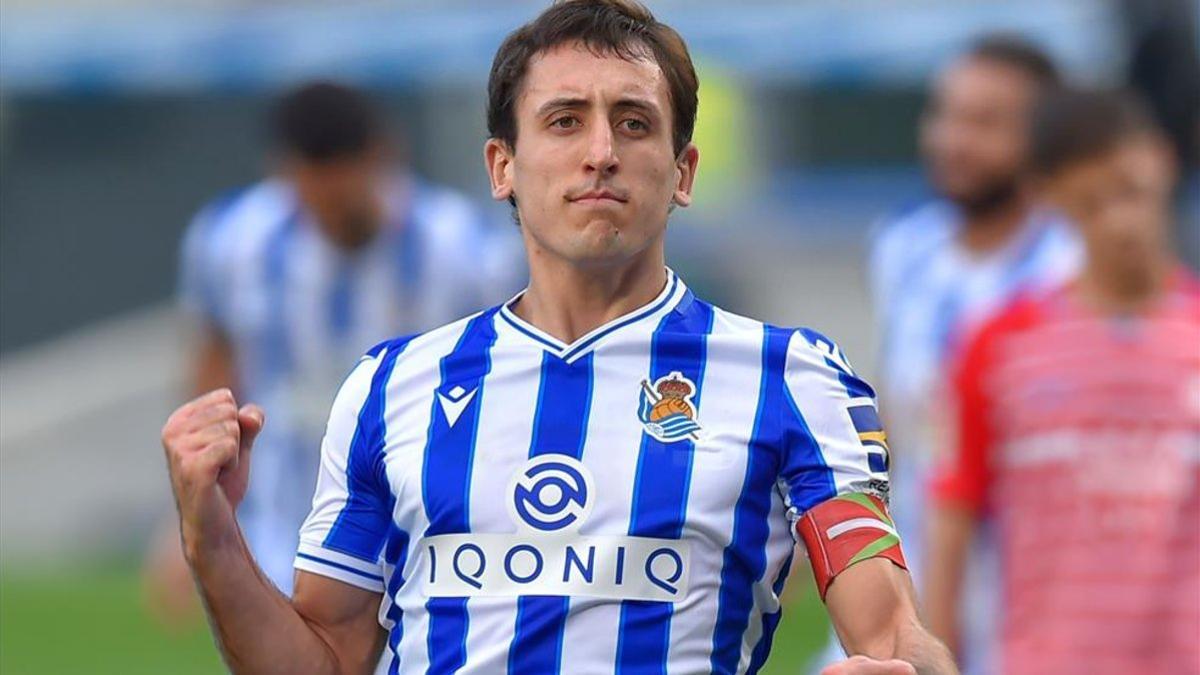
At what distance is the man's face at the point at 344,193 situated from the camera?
8.66 m

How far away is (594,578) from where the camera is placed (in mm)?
4035

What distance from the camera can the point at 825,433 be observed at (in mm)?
4121

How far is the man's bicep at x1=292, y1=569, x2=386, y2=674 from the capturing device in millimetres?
4273

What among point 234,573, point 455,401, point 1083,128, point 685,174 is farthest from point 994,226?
point 234,573

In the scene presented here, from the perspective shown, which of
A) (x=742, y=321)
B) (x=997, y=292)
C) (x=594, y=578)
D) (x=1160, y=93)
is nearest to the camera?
(x=594, y=578)

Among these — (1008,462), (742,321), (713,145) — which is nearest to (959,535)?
(1008,462)

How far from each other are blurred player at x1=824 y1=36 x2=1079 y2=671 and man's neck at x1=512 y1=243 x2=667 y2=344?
13.3 ft

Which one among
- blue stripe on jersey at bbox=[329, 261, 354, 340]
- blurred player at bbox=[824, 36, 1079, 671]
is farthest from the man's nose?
blue stripe on jersey at bbox=[329, 261, 354, 340]

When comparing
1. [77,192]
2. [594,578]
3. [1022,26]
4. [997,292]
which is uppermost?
[1022,26]

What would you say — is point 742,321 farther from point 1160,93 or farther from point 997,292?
point 1160,93

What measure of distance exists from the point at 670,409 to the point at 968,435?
107 inches

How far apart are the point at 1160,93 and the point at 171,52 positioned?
17261 millimetres

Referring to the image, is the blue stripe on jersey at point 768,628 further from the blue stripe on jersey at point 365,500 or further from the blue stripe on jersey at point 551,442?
the blue stripe on jersey at point 365,500

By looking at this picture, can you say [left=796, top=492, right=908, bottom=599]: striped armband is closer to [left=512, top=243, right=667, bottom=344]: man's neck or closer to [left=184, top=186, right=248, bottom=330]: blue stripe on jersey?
[left=512, top=243, right=667, bottom=344]: man's neck
